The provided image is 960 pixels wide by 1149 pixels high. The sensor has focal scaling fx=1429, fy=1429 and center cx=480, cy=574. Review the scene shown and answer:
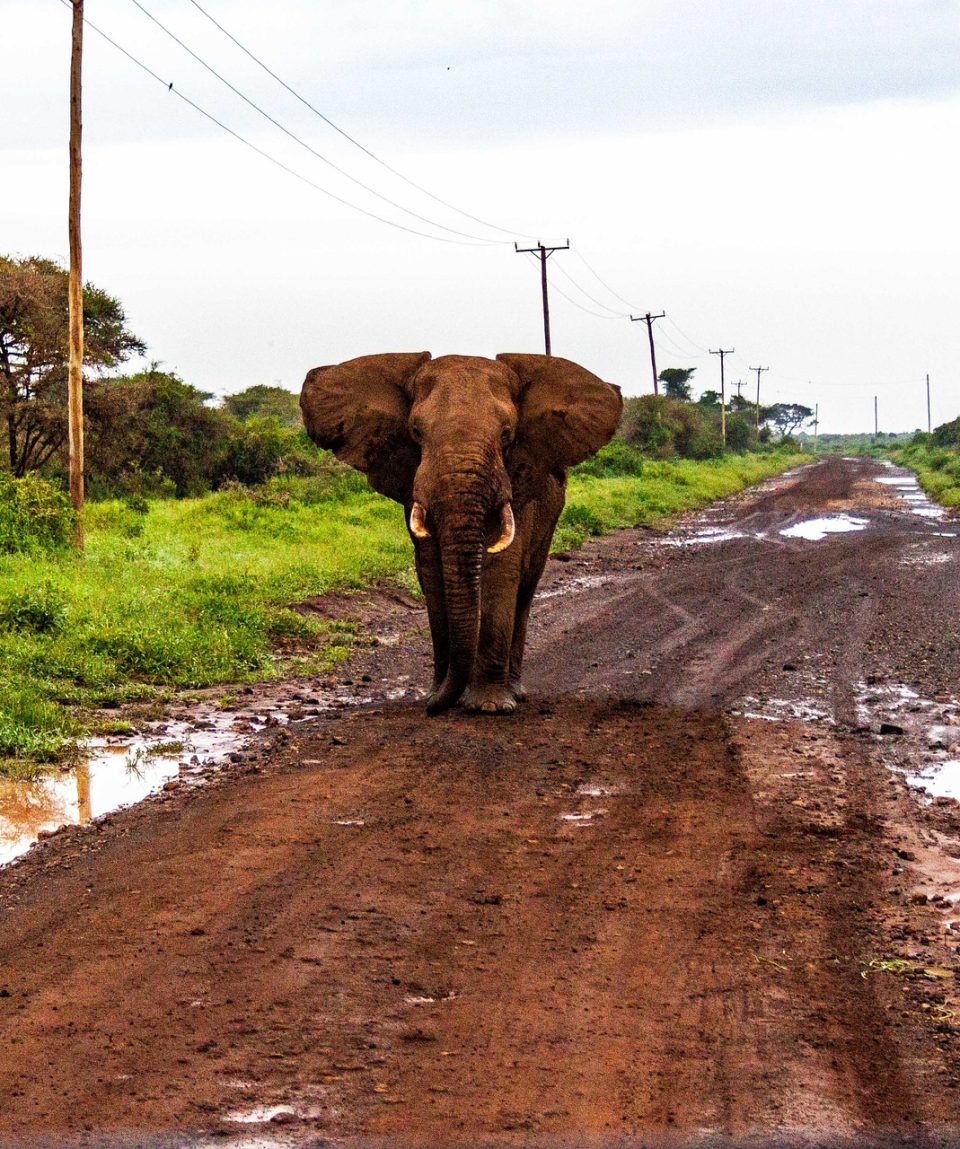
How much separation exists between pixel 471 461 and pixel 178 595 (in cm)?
620

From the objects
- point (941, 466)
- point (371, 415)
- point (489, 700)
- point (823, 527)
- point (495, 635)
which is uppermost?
point (941, 466)

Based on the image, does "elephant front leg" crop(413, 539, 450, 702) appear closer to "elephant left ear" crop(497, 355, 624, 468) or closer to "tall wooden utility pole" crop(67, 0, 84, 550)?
"elephant left ear" crop(497, 355, 624, 468)

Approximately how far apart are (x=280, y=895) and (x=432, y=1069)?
172cm

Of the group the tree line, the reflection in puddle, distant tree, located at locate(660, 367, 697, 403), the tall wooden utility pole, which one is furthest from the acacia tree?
distant tree, located at locate(660, 367, 697, 403)

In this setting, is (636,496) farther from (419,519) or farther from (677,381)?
(677,381)

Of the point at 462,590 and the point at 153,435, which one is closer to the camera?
the point at 462,590

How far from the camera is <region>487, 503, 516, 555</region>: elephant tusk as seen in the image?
912cm

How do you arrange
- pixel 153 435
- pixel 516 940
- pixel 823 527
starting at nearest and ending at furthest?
pixel 516 940 → pixel 823 527 → pixel 153 435

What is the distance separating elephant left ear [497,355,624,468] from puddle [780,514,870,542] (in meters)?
14.4

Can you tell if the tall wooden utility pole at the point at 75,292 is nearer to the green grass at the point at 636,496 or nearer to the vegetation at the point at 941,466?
the green grass at the point at 636,496

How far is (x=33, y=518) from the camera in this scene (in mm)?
17156

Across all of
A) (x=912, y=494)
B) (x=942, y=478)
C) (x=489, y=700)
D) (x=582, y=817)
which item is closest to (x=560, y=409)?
(x=489, y=700)

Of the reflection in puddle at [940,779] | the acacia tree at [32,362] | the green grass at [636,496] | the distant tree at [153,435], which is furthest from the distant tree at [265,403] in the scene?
the reflection in puddle at [940,779]

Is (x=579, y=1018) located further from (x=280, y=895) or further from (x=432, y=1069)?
(x=280, y=895)
